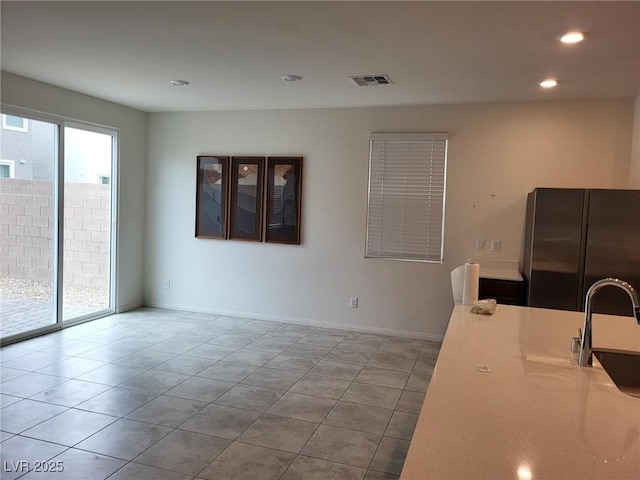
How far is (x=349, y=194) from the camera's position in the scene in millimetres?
5402

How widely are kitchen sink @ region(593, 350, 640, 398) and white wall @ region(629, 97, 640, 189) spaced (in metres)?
2.78

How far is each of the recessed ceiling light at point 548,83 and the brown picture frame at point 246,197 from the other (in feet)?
10.2

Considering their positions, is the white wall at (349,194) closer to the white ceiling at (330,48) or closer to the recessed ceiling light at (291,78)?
the white ceiling at (330,48)

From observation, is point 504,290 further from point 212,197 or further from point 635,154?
point 212,197

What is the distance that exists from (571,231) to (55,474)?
13.1 feet

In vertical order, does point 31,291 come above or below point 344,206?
below

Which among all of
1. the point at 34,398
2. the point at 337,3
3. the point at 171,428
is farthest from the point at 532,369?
the point at 34,398

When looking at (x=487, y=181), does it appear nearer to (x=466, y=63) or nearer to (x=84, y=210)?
(x=466, y=63)

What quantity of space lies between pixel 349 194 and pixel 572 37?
288 cm

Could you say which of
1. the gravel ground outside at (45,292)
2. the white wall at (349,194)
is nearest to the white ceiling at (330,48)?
the white wall at (349,194)

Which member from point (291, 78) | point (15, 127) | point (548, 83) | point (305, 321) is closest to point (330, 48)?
point (291, 78)

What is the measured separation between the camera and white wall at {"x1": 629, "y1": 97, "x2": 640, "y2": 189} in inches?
169

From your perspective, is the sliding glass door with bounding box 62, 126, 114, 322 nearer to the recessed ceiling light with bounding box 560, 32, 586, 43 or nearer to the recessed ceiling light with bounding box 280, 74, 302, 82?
the recessed ceiling light with bounding box 280, 74, 302, 82

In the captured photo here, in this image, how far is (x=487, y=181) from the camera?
4918 mm
